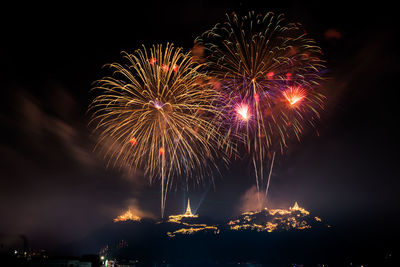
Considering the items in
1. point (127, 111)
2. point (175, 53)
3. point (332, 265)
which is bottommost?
point (332, 265)

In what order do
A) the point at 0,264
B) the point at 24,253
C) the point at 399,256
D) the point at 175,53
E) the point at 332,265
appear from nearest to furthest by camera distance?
the point at 175,53 → the point at 0,264 → the point at 24,253 → the point at 399,256 → the point at 332,265

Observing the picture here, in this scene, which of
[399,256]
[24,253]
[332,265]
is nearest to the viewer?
[24,253]

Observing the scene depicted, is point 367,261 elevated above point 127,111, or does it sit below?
below

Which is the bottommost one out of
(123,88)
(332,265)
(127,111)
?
(332,265)

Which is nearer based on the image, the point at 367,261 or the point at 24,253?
the point at 24,253

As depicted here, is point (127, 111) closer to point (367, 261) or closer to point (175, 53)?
point (175, 53)

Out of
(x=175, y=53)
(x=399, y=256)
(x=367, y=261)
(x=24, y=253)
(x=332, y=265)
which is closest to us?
(x=175, y=53)

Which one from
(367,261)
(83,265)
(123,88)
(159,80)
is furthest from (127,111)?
(367,261)

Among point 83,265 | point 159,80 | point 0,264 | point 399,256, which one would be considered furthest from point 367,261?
point 159,80

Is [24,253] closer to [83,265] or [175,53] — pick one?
[83,265]
